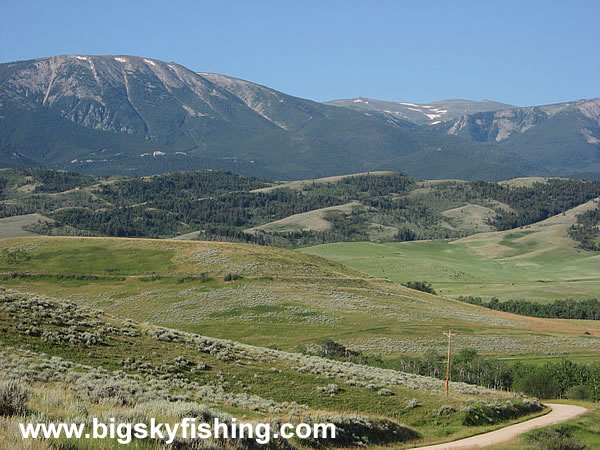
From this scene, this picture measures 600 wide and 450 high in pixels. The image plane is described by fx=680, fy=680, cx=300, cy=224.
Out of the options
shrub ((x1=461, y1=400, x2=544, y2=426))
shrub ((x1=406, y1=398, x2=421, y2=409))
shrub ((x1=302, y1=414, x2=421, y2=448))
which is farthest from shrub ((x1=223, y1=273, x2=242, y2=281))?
shrub ((x1=302, y1=414, x2=421, y2=448))

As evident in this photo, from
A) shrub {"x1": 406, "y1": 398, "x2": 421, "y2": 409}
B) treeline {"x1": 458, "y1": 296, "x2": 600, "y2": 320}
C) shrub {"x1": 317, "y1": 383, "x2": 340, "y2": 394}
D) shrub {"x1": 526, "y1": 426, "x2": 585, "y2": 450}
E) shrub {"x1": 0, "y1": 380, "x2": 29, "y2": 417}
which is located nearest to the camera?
shrub {"x1": 0, "y1": 380, "x2": 29, "y2": 417}

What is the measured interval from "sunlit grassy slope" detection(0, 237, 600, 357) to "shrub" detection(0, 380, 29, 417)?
61693 millimetres

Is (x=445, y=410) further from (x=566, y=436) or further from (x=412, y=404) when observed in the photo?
(x=566, y=436)

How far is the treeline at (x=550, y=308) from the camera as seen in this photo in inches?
5566

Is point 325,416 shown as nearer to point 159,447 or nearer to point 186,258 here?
point 159,447

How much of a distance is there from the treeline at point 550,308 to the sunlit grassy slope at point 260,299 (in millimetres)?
19417

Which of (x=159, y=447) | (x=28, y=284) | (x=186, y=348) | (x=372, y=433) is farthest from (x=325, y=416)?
(x=28, y=284)

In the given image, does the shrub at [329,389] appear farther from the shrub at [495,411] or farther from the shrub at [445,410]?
the shrub at [495,411]

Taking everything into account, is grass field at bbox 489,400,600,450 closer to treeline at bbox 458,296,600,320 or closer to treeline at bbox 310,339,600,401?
treeline at bbox 310,339,600,401

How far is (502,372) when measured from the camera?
65562 millimetres

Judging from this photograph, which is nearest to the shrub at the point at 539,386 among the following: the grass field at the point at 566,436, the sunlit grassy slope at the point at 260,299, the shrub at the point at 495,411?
the sunlit grassy slope at the point at 260,299

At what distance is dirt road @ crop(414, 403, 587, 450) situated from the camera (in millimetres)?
25906

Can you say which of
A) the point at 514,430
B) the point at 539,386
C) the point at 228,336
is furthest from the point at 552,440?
the point at 228,336

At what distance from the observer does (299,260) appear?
12556 cm
